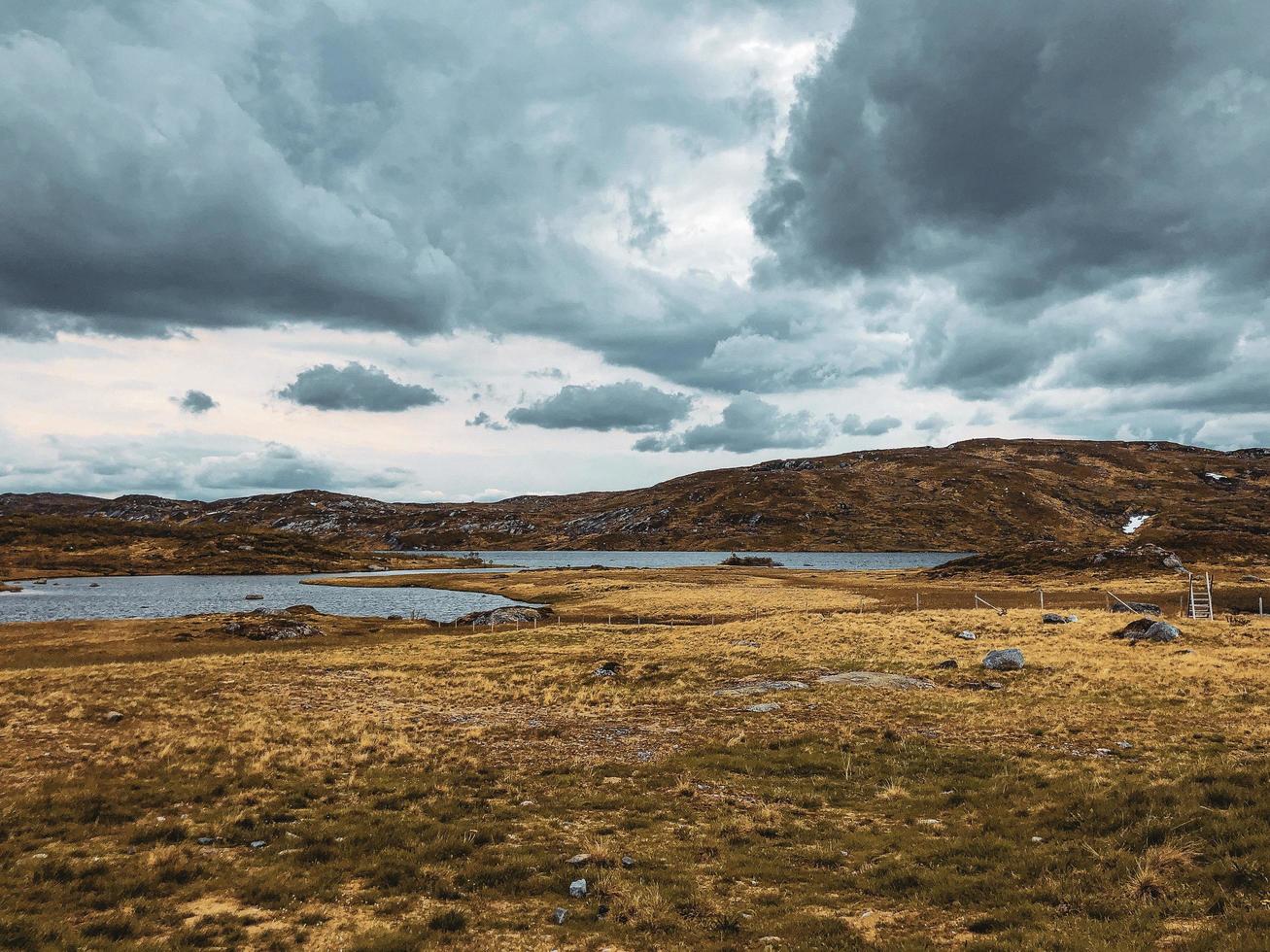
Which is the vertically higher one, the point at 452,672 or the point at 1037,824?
the point at 1037,824

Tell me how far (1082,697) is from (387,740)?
2938 cm

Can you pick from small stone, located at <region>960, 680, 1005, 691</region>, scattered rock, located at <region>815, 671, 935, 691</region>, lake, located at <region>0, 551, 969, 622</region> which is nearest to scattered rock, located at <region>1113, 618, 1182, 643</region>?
small stone, located at <region>960, 680, 1005, 691</region>

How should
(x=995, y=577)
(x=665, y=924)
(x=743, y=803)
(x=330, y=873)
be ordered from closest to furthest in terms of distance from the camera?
(x=665, y=924) → (x=330, y=873) → (x=743, y=803) → (x=995, y=577)

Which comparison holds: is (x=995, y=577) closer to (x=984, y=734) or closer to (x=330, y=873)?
(x=984, y=734)

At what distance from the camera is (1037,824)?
1507cm

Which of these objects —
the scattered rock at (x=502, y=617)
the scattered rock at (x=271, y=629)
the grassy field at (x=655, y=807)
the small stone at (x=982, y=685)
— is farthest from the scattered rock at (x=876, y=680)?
the scattered rock at (x=271, y=629)

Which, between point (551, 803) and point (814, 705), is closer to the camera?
point (551, 803)

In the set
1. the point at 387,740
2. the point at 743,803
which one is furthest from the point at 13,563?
the point at 743,803

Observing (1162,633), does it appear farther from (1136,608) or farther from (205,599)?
(205,599)

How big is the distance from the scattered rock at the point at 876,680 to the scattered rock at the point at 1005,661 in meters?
4.69

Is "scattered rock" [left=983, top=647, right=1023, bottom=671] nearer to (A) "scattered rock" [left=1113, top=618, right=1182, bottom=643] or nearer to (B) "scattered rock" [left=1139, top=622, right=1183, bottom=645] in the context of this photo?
(B) "scattered rock" [left=1139, top=622, right=1183, bottom=645]

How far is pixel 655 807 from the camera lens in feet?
60.3

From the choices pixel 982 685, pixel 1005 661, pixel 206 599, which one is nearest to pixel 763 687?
pixel 982 685

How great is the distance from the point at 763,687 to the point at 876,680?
5.89 metres
